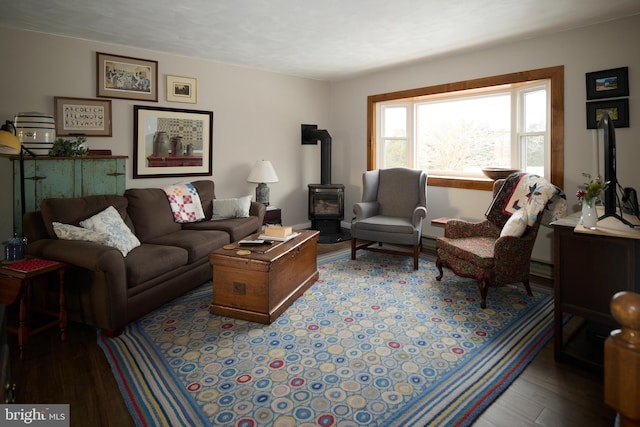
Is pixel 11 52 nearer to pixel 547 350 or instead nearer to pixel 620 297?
pixel 620 297

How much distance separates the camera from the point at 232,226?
413cm

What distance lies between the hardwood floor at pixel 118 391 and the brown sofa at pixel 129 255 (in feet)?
1.05

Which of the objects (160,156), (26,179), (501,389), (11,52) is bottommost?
(501,389)

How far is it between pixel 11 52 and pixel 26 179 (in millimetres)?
1391

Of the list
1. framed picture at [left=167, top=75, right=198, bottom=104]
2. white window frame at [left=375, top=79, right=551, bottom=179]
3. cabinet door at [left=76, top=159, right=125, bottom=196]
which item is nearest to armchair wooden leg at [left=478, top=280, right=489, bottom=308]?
white window frame at [left=375, top=79, right=551, bottom=179]

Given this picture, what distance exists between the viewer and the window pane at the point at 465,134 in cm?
479

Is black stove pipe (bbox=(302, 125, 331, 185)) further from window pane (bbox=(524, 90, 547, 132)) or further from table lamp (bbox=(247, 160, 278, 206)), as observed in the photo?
window pane (bbox=(524, 90, 547, 132))

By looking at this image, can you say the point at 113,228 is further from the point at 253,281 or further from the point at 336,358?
the point at 336,358

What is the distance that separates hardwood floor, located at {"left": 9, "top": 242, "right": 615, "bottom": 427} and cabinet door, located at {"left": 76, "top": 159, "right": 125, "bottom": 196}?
5.22ft

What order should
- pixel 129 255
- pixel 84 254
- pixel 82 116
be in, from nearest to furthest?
pixel 84 254 → pixel 129 255 → pixel 82 116

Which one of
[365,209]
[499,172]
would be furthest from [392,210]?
[499,172]

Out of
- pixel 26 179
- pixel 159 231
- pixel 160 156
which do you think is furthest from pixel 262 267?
pixel 160 156

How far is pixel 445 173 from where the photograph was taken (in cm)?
535

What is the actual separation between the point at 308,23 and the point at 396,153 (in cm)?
273
